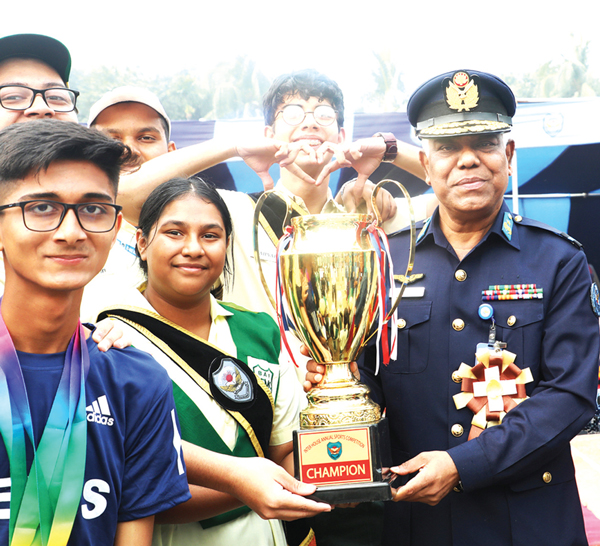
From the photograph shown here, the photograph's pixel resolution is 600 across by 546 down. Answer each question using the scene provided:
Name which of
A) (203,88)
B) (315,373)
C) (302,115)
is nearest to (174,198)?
(315,373)

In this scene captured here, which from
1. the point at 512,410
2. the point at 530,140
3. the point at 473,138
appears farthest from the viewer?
the point at 530,140

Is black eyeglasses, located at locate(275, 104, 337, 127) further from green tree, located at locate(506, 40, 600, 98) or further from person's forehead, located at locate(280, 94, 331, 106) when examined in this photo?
green tree, located at locate(506, 40, 600, 98)

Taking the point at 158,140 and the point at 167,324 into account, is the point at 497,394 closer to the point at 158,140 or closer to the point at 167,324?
the point at 167,324

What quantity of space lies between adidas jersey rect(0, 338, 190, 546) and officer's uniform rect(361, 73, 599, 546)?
2.78ft

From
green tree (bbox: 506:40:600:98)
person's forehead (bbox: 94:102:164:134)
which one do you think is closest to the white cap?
person's forehead (bbox: 94:102:164:134)

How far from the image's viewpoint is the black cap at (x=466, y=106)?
1.91 meters

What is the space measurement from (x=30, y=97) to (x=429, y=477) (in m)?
1.85

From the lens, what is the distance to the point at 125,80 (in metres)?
31.6

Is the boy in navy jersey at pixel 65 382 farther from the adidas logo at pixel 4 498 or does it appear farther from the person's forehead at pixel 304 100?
the person's forehead at pixel 304 100

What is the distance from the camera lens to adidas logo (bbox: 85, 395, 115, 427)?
1297 millimetres

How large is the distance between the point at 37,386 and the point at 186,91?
30.3 metres

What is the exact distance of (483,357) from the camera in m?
1.84

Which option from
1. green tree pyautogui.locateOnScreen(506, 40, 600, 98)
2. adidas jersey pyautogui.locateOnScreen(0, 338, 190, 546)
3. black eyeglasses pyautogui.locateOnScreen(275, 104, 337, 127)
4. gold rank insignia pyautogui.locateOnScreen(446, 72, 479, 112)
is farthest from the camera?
green tree pyautogui.locateOnScreen(506, 40, 600, 98)

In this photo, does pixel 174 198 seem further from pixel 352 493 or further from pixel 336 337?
pixel 352 493
